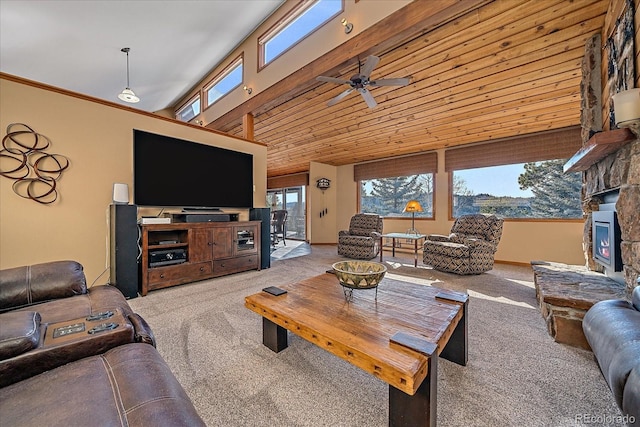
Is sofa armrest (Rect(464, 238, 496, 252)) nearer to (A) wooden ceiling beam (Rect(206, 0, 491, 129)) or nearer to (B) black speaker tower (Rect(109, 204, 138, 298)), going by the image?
(A) wooden ceiling beam (Rect(206, 0, 491, 129))

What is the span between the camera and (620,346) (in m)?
0.99

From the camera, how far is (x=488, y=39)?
103 inches

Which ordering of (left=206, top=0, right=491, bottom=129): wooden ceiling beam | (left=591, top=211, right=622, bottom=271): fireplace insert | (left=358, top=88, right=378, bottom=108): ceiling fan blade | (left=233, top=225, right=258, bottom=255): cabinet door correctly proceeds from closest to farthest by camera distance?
(left=591, top=211, right=622, bottom=271): fireplace insert, (left=206, top=0, right=491, bottom=129): wooden ceiling beam, (left=358, top=88, right=378, bottom=108): ceiling fan blade, (left=233, top=225, right=258, bottom=255): cabinet door

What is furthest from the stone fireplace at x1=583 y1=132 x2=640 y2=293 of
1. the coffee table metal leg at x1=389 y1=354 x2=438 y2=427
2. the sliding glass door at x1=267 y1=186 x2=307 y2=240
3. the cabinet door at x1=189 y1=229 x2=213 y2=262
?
the sliding glass door at x1=267 y1=186 x2=307 y2=240

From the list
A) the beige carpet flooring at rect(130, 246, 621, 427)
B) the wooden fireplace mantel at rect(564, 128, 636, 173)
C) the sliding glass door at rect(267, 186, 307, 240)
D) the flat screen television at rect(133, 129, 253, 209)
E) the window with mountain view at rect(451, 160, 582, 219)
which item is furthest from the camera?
the sliding glass door at rect(267, 186, 307, 240)

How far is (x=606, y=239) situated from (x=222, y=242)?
426 cm

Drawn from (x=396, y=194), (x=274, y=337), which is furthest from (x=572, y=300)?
(x=396, y=194)

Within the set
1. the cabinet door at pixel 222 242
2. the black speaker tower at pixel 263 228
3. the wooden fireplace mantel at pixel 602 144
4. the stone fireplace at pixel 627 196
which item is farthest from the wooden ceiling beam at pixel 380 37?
the cabinet door at pixel 222 242

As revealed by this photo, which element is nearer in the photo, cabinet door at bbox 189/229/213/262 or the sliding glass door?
cabinet door at bbox 189/229/213/262

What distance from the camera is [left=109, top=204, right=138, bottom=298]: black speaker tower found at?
2.70m

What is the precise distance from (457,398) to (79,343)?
1727 millimetres

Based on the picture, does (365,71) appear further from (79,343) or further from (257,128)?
(257,128)

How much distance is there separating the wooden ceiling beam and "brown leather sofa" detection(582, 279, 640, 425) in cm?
250

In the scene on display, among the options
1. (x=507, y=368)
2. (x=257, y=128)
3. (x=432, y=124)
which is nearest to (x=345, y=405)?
(x=507, y=368)
